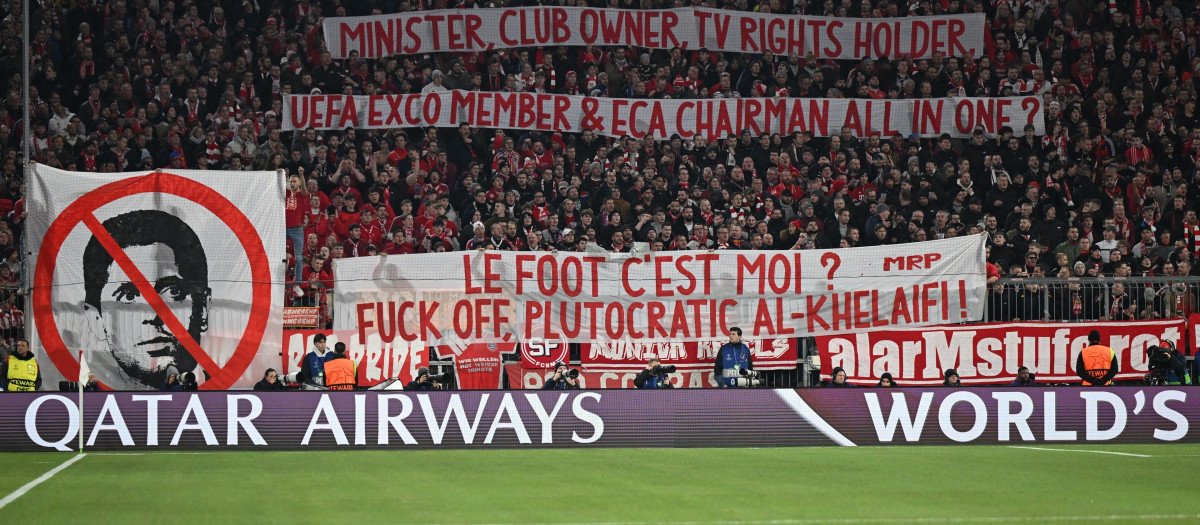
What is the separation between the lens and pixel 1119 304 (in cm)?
1944

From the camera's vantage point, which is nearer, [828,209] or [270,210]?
[270,210]

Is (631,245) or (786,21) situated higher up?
(786,21)

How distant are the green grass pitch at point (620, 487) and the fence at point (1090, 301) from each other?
3.74 m

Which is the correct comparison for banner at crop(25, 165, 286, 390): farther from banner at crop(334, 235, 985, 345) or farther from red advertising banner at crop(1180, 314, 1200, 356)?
red advertising banner at crop(1180, 314, 1200, 356)

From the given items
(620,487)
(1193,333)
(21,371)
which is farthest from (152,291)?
(1193,333)

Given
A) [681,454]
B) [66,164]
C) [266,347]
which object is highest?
[66,164]

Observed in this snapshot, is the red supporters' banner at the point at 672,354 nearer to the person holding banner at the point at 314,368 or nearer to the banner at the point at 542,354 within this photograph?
the banner at the point at 542,354

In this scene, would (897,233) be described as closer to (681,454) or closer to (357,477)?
(681,454)

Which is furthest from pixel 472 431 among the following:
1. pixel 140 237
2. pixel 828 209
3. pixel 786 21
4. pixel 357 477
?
pixel 786 21

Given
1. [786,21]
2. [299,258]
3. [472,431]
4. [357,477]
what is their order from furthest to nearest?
1. [786,21]
2. [299,258]
3. [472,431]
4. [357,477]

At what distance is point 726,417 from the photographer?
16531 millimetres

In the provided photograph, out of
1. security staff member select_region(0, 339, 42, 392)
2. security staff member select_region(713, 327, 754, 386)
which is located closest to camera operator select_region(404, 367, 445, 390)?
security staff member select_region(713, 327, 754, 386)

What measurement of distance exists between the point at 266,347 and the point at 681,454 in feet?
18.2

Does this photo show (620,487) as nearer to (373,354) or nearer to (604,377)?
(373,354)
